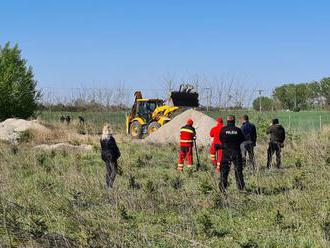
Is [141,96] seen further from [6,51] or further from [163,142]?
[6,51]

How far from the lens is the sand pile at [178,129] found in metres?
24.8

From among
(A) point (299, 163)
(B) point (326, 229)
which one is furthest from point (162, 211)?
(A) point (299, 163)

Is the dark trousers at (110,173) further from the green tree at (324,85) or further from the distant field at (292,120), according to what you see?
the green tree at (324,85)

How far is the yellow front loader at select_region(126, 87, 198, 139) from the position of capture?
27.7 metres

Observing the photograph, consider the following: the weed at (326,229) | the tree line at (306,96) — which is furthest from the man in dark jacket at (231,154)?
the tree line at (306,96)

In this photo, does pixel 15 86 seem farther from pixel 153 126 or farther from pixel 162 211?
pixel 162 211

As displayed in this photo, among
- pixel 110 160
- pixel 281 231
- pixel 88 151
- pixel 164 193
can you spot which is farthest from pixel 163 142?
pixel 281 231

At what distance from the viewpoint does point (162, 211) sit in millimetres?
8789

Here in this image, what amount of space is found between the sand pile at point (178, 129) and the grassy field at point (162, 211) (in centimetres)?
1110

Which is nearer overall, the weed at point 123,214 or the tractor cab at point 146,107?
the weed at point 123,214

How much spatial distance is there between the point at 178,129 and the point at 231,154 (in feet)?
48.3

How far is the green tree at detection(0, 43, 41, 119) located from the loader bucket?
1131 cm

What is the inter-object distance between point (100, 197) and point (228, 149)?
2.96 m

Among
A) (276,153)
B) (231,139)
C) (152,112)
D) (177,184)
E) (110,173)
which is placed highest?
(152,112)
